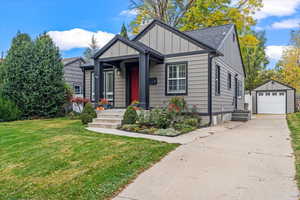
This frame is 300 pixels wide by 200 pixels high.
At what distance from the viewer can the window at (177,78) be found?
33.0 feet

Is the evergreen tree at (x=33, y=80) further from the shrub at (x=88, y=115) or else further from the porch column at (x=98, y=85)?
the shrub at (x=88, y=115)

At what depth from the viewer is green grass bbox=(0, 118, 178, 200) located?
319 cm

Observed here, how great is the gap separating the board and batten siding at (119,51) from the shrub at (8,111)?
5459mm

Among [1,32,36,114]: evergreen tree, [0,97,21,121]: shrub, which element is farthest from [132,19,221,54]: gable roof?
[0,97,21,121]: shrub

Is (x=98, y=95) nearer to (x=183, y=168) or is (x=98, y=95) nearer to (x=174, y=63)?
(x=174, y=63)

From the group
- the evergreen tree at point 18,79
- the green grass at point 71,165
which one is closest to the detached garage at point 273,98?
the green grass at point 71,165

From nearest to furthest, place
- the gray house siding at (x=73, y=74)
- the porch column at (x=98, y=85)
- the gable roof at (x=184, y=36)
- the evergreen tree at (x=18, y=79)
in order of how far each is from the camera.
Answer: the gable roof at (x=184, y=36), the porch column at (x=98, y=85), the evergreen tree at (x=18, y=79), the gray house siding at (x=73, y=74)

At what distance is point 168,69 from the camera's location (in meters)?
10.4

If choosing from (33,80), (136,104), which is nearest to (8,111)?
(33,80)

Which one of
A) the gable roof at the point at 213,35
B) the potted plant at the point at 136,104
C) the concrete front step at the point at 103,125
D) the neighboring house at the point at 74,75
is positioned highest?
the gable roof at the point at 213,35

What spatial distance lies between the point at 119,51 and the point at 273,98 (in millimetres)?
16302

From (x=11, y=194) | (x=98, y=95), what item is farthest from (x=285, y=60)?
(x=11, y=194)

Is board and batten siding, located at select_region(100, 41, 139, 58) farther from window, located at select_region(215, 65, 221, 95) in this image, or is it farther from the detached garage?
the detached garage

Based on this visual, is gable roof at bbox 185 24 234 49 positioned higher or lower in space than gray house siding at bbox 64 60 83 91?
higher
